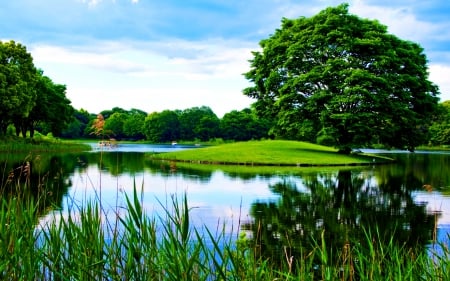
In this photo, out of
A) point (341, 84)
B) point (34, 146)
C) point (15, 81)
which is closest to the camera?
point (341, 84)

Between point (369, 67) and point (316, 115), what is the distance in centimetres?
672

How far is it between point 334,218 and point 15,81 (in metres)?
53.5

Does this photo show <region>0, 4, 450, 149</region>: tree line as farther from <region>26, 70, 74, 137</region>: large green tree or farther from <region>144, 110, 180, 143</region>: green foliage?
<region>144, 110, 180, 143</region>: green foliage

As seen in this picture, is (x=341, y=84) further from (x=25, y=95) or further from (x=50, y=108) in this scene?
(x=50, y=108)

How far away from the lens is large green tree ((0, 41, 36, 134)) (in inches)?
2206

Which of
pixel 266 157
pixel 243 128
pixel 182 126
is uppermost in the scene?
pixel 182 126

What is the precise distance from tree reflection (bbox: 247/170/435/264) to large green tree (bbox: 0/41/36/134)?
42865 millimetres

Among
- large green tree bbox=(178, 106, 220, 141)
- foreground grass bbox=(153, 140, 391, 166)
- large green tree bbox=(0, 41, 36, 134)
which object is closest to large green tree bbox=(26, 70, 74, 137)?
large green tree bbox=(0, 41, 36, 134)

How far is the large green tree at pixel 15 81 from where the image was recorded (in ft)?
184

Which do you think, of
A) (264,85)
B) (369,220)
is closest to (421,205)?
(369,220)

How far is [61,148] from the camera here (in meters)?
64.6

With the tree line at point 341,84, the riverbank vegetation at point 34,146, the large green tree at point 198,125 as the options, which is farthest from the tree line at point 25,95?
the large green tree at point 198,125

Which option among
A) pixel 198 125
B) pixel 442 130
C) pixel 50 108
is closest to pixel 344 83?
pixel 50 108

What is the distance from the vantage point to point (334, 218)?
47.5 ft
